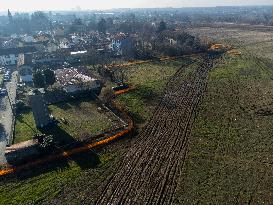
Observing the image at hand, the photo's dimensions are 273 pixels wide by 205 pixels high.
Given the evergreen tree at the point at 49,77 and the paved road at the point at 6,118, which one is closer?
the paved road at the point at 6,118

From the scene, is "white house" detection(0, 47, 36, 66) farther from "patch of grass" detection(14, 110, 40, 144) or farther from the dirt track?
A: the dirt track

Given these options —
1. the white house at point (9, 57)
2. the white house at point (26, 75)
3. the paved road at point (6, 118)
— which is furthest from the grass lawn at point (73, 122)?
the white house at point (9, 57)

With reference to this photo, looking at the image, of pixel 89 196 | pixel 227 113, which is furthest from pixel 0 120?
pixel 227 113

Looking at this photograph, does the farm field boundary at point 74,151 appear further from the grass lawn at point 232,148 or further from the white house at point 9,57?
the white house at point 9,57

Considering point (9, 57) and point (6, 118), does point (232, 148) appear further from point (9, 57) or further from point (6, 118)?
point (9, 57)

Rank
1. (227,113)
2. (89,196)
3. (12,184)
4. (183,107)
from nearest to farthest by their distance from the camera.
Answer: (89,196) < (12,184) < (227,113) < (183,107)

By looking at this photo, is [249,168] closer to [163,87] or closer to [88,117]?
[88,117]
